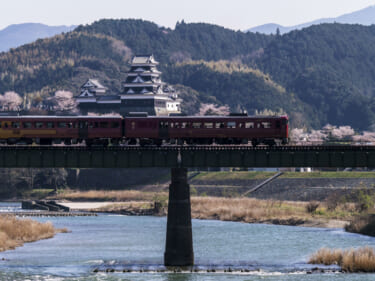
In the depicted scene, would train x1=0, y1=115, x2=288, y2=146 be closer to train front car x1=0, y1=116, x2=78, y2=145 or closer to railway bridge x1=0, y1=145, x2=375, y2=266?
train front car x1=0, y1=116, x2=78, y2=145

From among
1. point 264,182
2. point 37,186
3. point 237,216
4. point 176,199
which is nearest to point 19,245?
point 176,199

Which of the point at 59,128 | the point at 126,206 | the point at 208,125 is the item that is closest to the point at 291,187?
the point at 126,206

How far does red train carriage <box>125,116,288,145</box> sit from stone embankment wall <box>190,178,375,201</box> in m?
47.6

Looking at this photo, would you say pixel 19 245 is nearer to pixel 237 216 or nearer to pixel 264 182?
pixel 237 216

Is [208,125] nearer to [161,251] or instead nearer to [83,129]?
[83,129]

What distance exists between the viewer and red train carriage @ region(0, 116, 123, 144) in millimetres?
78875

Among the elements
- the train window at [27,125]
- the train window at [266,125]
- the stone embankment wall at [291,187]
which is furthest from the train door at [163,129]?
the stone embankment wall at [291,187]

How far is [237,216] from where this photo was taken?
116688 mm

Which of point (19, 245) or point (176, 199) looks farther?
point (19, 245)

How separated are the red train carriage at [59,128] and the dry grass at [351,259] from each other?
73.6 feet

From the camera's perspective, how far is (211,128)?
78812 mm

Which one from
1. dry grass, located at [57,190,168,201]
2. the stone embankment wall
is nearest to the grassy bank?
dry grass, located at [57,190,168,201]

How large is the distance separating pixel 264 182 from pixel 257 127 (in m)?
71.2

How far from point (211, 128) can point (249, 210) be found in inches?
1620
